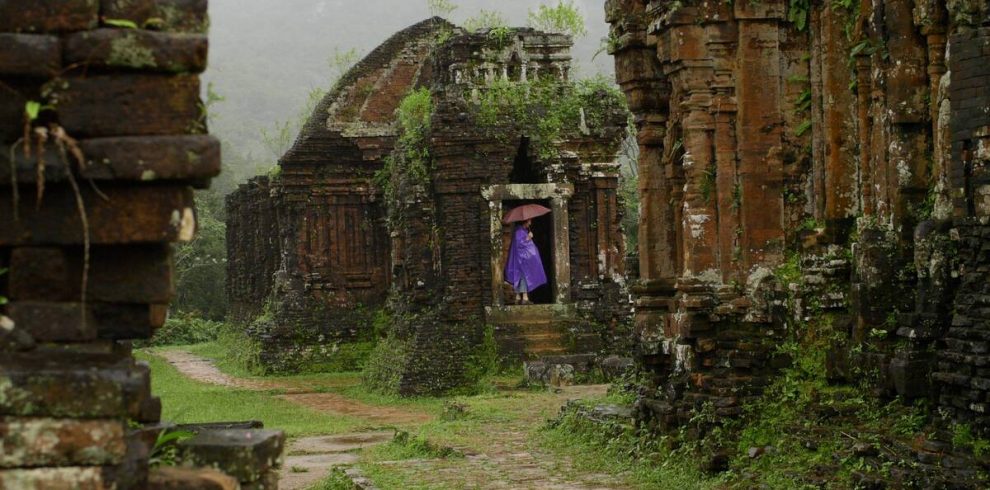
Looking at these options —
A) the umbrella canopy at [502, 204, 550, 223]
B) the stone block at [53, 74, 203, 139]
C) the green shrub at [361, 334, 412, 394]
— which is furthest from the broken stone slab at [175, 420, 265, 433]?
the umbrella canopy at [502, 204, 550, 223]

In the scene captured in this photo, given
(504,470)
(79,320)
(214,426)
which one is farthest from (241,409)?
(79,320)

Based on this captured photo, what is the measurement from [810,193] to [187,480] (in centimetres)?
806

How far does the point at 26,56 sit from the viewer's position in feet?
16.7

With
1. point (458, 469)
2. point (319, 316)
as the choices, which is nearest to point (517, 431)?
point (458, 469)

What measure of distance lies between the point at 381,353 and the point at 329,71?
97.8 meters

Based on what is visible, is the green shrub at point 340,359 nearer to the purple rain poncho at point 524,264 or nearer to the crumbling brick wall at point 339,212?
the crumbling brick wall at point 339,212

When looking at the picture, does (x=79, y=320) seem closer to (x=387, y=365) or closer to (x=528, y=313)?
(x=528, y=313)

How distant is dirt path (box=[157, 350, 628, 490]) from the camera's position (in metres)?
11.7

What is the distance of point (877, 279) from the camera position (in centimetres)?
1022

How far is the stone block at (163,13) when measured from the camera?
17.2 feet

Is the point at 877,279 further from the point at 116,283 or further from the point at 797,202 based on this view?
the point at 116,283

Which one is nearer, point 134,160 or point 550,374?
point 134,160

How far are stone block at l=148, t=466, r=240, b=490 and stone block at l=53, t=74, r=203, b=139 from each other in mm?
1301

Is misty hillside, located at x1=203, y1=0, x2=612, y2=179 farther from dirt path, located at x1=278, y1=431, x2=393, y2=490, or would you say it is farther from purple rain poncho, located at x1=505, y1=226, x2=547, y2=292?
dirt path, located at x1=278, y1=431, x2=393, y2=490
